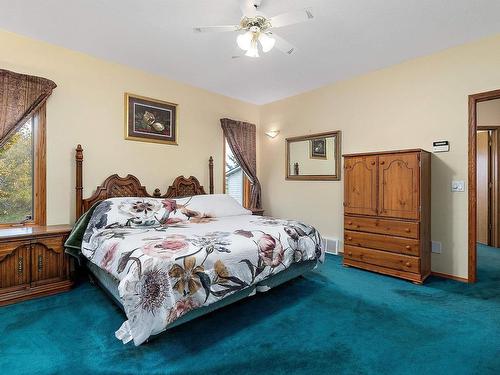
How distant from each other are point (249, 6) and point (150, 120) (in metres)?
2.19

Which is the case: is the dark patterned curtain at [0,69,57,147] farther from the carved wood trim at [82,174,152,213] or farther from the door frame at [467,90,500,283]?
the door frame at [467,90,500,283]

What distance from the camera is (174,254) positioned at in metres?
1.92

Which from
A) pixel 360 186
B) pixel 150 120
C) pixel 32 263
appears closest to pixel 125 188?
pixel 150 120

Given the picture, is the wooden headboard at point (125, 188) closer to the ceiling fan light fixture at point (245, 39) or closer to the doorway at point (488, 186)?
the ceiling fan light fixture at point (245, 39)

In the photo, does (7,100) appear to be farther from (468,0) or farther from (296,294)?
(468,0)

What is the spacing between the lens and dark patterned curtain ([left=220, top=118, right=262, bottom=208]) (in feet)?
15.7

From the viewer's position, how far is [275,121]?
5.12 metres

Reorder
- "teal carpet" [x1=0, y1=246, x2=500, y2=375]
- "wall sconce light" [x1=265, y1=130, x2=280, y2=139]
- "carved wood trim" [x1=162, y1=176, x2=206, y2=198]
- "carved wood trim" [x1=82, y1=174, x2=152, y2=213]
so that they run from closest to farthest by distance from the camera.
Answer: "teal carpet" [x1=0, y1=246, x2=500, y2=375]
"carved wood trim" [x1=82, y1=174, x2=152, y2=213]
"carved wood trim" [x1=162, y1=176, x2=206, y2=198]
"wall sconce light" [x1=265, y1=130, x2=280, y2=139]

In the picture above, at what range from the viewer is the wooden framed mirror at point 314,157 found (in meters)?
4.25

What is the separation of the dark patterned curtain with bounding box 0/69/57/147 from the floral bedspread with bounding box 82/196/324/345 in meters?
1.17

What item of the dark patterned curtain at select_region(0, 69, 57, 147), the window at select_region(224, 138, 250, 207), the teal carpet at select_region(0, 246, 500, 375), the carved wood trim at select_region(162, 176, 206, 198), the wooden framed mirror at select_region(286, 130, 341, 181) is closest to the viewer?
A: the teal carpet at select_region(0, 246, 500, 375)

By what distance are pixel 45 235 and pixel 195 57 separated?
2571 mm

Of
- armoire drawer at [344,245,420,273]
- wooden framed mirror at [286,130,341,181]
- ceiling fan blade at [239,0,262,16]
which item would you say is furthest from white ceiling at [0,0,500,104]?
armoire drawer at [344,245,420,273]

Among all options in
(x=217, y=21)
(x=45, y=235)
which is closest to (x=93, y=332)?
(x=45, y=235)
